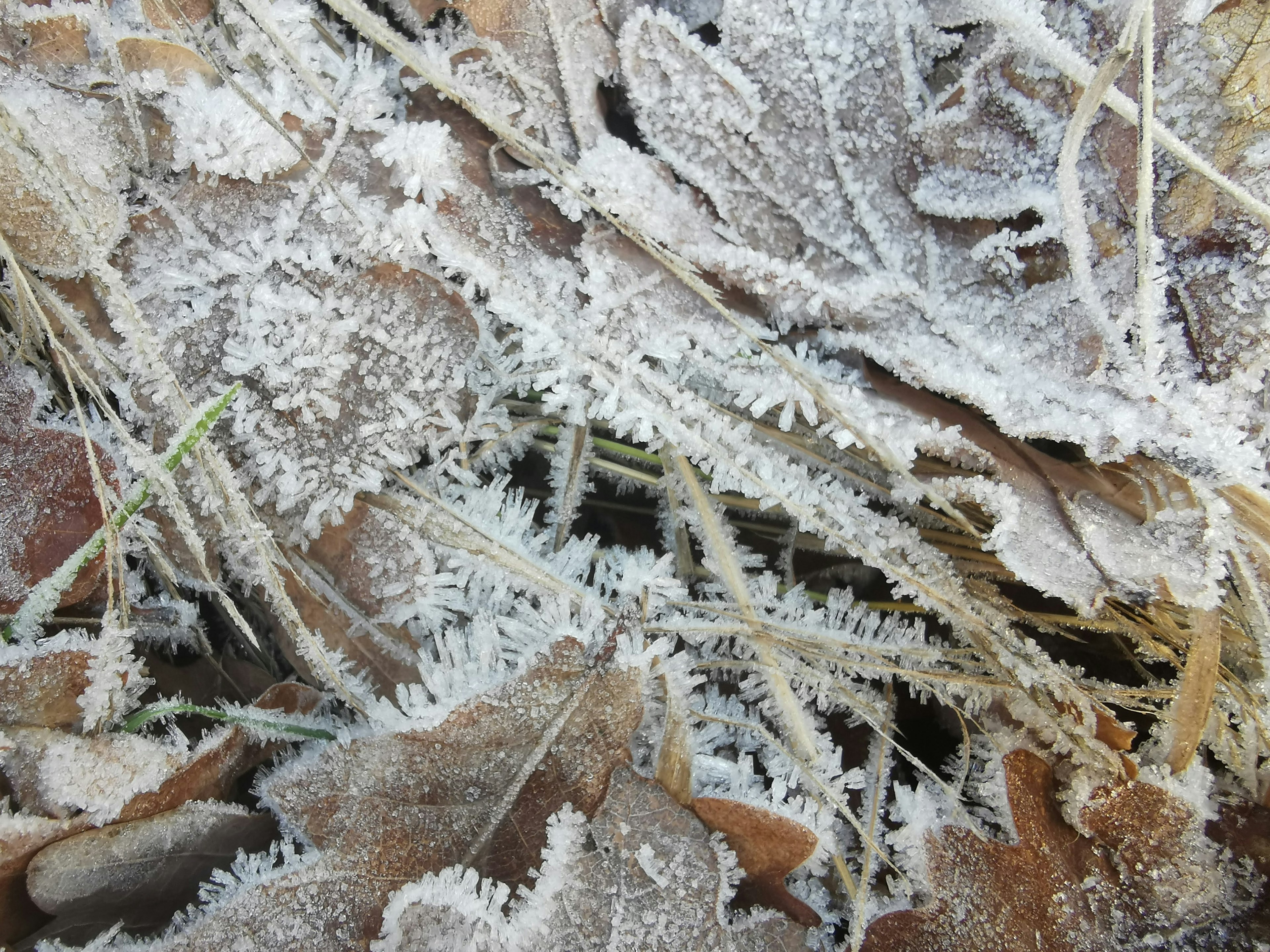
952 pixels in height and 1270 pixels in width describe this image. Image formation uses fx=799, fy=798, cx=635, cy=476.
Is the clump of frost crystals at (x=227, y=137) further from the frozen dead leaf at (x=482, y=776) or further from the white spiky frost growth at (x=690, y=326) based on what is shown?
the frozen dead leaf at (x=482, y=776)

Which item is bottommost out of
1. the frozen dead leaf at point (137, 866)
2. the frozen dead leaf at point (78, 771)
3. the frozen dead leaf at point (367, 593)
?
the frozen dead leaf at point (137, 866)

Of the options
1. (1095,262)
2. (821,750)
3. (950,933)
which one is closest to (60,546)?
(821,750)

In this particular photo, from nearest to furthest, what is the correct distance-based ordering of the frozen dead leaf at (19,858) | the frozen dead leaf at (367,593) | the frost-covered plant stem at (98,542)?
the frozen dead leaf at (19,858)
the frost-covered plant stem at (98,542)
the frozen dead leaf at (367,593)

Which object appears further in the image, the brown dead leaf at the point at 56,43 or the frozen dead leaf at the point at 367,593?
the frozen dead leaf at the point at 367,593

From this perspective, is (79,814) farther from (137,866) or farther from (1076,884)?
(1076,884)

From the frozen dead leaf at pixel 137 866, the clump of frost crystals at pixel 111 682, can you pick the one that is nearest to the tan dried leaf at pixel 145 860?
the frozen dead leaf at pixel 137 866

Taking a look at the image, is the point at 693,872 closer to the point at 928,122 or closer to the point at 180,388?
the point at 180,388

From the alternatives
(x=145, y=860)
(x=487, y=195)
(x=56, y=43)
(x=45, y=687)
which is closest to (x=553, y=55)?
(x=487, y=195)

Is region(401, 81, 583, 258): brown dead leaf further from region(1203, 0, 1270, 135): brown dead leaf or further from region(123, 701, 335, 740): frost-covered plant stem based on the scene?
region(1203, 0, 1270, 135): brown dead leaf
